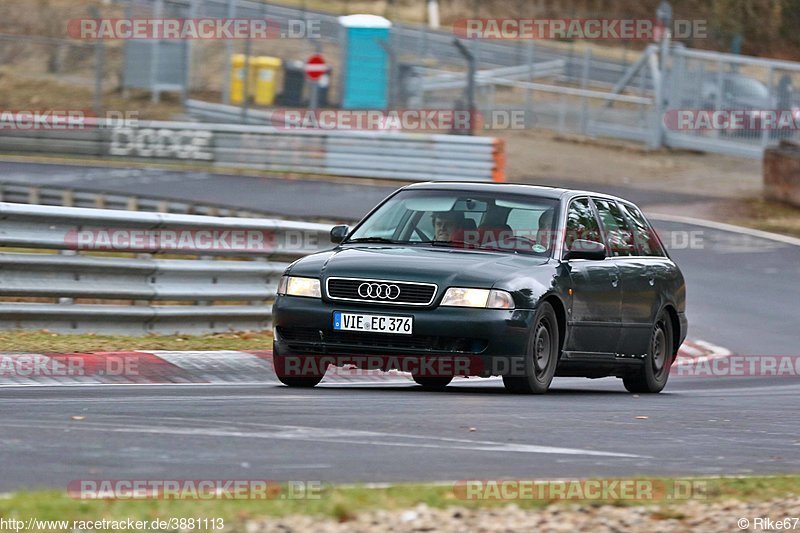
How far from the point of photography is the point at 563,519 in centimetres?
581

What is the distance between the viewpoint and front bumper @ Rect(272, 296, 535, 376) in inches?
388

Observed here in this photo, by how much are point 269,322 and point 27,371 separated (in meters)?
4.03

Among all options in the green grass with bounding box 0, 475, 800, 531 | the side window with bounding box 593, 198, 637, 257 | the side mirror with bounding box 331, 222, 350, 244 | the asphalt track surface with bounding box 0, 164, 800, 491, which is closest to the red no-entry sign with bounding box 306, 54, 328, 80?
the side window with bounding box 593, 198, 637, 257

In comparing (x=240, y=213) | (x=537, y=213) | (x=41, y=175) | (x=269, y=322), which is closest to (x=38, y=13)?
(x=41, y=175)

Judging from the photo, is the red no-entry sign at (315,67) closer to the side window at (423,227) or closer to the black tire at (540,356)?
the side window at (423,227)

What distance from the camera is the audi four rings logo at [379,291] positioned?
993 cm

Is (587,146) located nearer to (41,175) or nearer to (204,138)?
(204,138)

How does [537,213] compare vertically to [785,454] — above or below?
above

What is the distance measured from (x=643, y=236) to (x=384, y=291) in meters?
3.34

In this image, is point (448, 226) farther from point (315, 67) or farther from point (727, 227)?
point (315, 67)

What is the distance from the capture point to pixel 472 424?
8.27m

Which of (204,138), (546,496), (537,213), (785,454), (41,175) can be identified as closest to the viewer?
(546,496)

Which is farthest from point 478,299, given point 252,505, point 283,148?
point 283,148

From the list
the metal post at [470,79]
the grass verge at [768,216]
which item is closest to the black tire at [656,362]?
the grass verge at [768,216]
